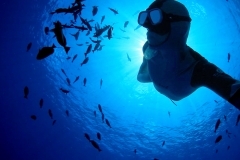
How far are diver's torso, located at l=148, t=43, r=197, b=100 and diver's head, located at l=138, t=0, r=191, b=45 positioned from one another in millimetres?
295

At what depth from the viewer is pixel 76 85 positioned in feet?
82.4

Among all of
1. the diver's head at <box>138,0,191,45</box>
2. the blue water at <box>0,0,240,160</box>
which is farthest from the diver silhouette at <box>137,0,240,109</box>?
the blue water at <box>0,0,240,160</box>

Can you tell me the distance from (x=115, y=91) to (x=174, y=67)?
797 inches

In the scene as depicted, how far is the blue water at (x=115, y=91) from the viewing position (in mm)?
15383

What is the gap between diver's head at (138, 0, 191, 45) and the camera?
2.89 m

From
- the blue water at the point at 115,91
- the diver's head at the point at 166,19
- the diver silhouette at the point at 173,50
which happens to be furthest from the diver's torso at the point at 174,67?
the blue water at the point at 115,91

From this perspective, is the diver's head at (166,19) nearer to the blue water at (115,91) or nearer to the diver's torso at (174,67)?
the diver's torso at (174,67)

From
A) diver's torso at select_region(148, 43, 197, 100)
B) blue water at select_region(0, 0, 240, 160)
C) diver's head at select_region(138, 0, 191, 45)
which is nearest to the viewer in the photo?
diver's head at select_region(138, 0, 191, 45)

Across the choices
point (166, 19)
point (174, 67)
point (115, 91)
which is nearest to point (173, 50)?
point (174, 67)

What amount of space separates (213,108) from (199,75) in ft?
88.4

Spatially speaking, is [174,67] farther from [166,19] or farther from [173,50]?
[166,19]

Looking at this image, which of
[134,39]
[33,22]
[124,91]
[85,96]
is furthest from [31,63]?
[134,39]

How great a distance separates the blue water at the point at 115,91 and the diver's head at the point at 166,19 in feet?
25.1

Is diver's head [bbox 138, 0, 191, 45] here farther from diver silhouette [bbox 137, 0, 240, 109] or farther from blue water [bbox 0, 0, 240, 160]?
blue water [bbox 0, 0, 240, 160]
